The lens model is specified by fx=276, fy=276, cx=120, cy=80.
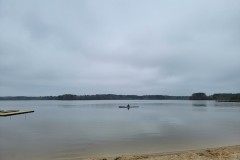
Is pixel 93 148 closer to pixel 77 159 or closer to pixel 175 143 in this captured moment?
pixel 77 159

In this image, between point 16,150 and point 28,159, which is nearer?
point 28,159

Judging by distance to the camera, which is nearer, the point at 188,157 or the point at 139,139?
the point at 188,157

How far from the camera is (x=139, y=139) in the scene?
62.4 feet

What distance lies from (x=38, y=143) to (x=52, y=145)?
138 centimetres

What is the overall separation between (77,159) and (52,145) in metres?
4.61

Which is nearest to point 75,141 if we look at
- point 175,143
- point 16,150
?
point 16,150

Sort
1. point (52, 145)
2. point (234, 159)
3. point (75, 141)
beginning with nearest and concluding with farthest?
point (234, 159) → point (52, 145) → point (75, 141)

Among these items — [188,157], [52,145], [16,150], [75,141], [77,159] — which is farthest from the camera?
[75,141]

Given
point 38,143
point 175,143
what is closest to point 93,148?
point 38,143

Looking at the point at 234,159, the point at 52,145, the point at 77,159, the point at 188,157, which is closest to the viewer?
the point at 234,159

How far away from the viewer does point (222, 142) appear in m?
18.4

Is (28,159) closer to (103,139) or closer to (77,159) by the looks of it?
(77,159)

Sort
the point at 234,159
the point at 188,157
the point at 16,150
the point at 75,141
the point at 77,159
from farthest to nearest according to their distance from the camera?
the point at 75,141 → the point at 16,150 → the point at 77,159 → the point at 188,157 → the point at 234,159

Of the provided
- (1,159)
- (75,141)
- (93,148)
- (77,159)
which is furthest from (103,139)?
(1,159)
